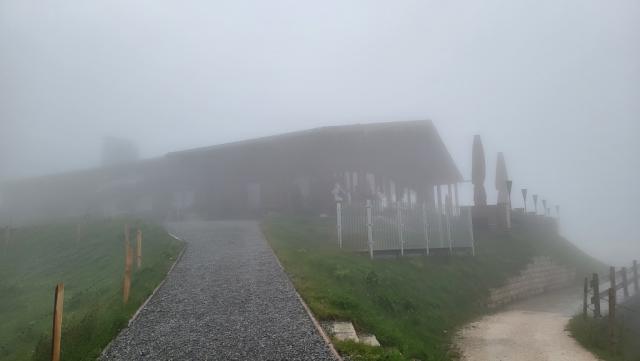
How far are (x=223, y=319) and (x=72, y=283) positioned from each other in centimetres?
951

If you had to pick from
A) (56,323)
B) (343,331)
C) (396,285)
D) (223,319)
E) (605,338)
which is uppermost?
(56,323)

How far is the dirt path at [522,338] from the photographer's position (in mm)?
10880

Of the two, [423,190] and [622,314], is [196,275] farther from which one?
[423,190]

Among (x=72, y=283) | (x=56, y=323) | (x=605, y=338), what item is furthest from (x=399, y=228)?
(x=56, y=323)

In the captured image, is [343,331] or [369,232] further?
[369,232]

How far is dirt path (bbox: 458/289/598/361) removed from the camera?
10.9m

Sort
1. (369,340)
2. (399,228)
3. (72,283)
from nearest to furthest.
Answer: (369,340), (72,283), (399,228)

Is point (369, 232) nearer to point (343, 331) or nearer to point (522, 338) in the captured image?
point (522, 338)

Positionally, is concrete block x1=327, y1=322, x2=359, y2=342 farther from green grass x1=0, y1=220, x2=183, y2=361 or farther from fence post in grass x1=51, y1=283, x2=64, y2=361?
fence post in grass x1=51, y1=283, x2=64, y2=361

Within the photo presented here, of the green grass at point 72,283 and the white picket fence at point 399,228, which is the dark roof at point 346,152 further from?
the green grass at point 72,283

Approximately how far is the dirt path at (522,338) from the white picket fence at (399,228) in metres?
3.78

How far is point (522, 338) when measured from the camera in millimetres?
12359

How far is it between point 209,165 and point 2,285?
18.9 metres

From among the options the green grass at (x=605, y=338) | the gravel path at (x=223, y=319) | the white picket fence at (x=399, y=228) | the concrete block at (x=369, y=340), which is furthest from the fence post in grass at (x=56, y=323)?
the green grass at (x=605, y=338)
